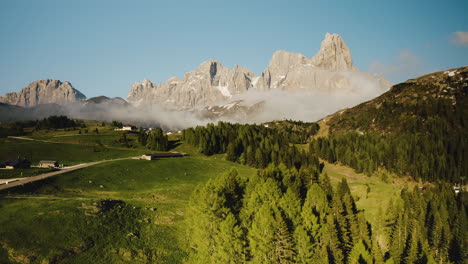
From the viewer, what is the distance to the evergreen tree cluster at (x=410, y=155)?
145 m

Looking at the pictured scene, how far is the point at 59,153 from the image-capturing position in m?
126

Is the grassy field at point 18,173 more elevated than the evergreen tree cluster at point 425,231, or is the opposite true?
the grassy field at point 18,173

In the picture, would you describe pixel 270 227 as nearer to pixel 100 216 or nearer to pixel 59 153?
pixel 100 216

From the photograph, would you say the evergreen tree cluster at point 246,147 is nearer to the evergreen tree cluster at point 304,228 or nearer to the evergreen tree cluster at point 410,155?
the evergreen tree cluster at point 410,155

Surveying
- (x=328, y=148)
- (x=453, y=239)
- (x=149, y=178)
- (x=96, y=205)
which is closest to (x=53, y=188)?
(x=96, y=205)

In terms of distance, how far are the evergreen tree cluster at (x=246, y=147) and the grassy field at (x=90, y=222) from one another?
229ft

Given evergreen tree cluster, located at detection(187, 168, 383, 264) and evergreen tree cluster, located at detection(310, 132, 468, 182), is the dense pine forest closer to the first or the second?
evergreen tree cluster, located at detection(187, 168, 383, 264)

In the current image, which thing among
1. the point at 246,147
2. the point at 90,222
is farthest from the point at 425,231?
the point at 246,147

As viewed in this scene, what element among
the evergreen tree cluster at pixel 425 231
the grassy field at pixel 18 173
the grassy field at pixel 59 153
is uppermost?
the grassy field at pixel 59 153

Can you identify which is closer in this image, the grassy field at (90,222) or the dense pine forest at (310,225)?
the dense pine forest at (310,225)

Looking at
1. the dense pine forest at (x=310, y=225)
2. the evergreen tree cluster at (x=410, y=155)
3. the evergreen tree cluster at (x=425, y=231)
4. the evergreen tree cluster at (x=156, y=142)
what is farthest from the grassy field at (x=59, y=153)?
the evergreen tree cluster at (x=410, y=155)

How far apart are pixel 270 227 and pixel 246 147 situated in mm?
124928

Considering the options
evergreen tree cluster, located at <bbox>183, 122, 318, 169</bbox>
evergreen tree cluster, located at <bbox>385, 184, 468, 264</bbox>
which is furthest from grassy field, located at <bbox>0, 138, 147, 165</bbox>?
evergreen tree cluster, located at <bbox>385, 184, 468, 264</bbox>

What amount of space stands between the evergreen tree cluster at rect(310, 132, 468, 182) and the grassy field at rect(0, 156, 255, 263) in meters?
118
